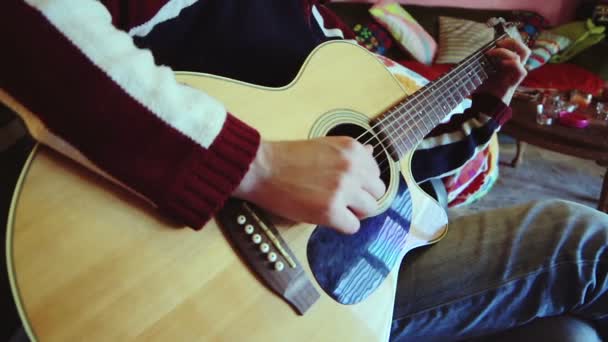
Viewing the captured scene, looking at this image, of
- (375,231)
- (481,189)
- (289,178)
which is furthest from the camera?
(481,189)

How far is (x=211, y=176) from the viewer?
468mm

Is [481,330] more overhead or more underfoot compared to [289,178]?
more underfoot

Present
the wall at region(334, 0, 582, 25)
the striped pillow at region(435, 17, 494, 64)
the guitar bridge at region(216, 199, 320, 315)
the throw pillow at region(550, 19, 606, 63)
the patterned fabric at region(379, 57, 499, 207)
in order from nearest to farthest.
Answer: the guitar bridge at region(216, 199, 320, 315)
the patterned fabric at region(379, 57, 499, 207)
the striped pillow at region(435, 17, 494, 64)
the throw pillow at region(550, 19, 606, 63)
the wall at region(334, 0, 582, 25)

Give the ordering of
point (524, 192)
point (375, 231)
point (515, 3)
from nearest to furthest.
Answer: point (375, 231) < point (524, 192) < point (515, 3)

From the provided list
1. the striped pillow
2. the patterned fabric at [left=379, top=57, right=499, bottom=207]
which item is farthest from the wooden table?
the striped pillow

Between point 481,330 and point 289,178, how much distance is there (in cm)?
49

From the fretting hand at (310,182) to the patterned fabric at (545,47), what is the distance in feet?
8.18

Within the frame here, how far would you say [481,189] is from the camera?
5.65ft

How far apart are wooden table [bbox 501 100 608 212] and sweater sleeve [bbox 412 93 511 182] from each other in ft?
3.46

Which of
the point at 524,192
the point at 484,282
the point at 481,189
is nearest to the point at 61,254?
the point at 484,282

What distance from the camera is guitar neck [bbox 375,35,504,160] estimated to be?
28.2 inches

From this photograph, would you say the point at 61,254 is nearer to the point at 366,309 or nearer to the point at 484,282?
the point at 366,309

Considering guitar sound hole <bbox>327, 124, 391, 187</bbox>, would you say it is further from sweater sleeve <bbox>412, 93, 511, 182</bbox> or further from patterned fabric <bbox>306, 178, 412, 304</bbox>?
sweater sleeve <bbox>412, 93, 511, 182</bbox>

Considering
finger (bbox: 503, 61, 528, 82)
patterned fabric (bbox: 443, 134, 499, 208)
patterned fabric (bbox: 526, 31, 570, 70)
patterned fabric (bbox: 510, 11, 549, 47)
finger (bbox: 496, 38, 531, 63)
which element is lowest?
patterned fabric (bbox: 443, 134, 499, 208)
